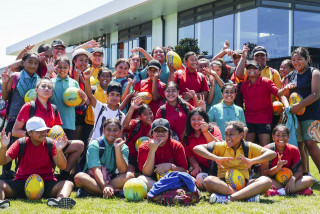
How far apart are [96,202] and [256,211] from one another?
6.78 feet

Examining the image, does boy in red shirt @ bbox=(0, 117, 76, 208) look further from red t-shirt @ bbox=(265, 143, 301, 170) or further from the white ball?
red t-shirt @ bbox=(265, 143, 301, 170)

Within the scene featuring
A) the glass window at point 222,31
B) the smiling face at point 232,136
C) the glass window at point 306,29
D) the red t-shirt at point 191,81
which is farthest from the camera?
the glass window at point 222,31

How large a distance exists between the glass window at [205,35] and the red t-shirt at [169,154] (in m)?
13.0

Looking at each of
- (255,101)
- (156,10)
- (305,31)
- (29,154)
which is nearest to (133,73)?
(255,101)

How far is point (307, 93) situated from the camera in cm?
671

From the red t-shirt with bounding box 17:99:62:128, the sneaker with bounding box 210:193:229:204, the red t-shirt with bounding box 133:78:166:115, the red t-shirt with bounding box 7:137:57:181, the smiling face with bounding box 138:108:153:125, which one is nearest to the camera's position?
the sneaker with bounding box 210:193:229:204

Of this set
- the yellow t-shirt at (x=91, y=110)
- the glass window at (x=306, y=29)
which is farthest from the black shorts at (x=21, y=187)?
the glass window at (x=306, y=29)

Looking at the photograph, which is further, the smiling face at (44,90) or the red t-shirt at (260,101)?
the red t-shirt at (260,101)

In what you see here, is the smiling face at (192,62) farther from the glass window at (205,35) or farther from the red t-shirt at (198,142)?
the glass window at (205,35)

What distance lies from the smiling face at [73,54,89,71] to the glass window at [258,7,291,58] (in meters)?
10.1

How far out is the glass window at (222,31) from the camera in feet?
57.1

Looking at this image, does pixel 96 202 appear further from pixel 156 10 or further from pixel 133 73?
pixel 156 10

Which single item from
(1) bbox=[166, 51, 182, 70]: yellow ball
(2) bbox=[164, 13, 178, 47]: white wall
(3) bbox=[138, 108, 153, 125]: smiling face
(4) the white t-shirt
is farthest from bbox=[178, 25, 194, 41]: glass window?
(4) the white t-shirt

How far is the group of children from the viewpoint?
215 inches
